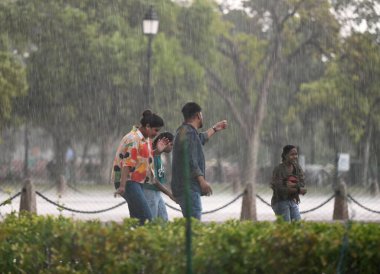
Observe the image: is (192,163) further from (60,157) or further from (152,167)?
(60,157)

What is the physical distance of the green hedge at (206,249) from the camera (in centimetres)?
766

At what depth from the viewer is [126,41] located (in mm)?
49688

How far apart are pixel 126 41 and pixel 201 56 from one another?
407 cm

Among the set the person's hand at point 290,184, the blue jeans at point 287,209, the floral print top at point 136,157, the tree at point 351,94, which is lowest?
the blue jeans at point 287,209

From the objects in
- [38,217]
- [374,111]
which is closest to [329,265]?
[38,217]

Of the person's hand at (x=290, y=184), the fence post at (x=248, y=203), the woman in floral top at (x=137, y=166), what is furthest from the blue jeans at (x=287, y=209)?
the fence post at (x=248, y=203)

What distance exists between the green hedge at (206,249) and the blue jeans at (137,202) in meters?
2.92

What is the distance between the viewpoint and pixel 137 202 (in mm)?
11398

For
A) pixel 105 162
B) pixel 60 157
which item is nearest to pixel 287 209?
pixel 105 162

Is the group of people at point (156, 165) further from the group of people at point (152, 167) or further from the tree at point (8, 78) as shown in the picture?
the tree at point (8, 78)

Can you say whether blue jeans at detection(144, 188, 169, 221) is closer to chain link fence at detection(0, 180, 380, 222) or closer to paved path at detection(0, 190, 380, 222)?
chain link fence at detection(0, 180, 380, 222)

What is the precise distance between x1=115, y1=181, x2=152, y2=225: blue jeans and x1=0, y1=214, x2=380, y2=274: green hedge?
9.58 ft

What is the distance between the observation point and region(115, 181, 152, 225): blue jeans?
11359 millimetres

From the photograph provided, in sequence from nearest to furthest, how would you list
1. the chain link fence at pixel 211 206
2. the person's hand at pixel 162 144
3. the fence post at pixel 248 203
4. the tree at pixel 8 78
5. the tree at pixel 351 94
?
the person's hand at pixel 162 144, the fence post at pixel 248 203, the chain link fence at pixel 211 206, the tree at pixel 8 78, the tree at pixel 351 94
